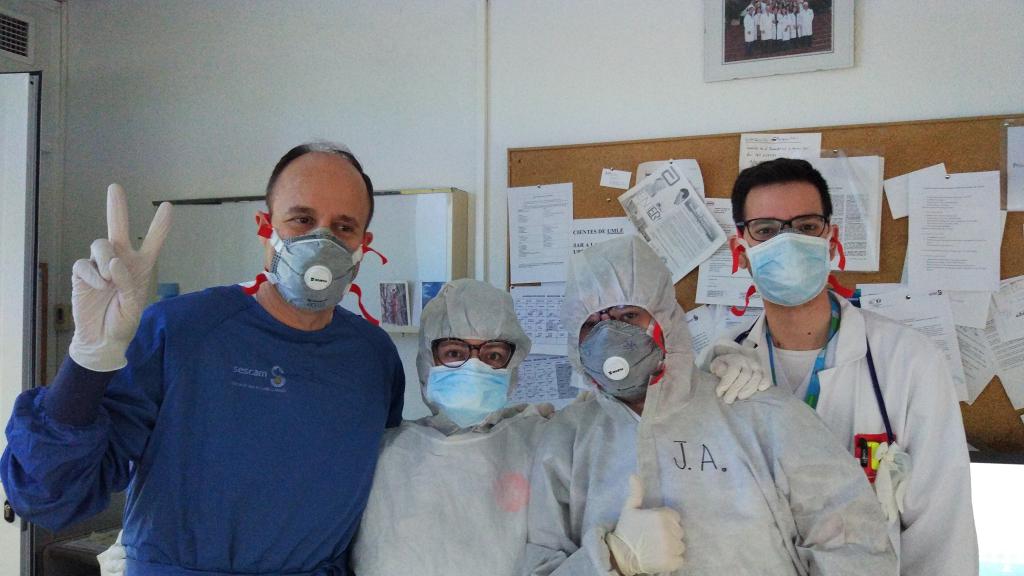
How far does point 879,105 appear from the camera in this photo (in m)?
2.30

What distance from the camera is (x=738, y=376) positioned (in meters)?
1.45

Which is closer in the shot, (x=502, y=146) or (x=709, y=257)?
(x=709, y=257)

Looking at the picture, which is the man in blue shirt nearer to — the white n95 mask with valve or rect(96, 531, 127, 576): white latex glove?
rect(96, 531, 127, 576): white latex glove

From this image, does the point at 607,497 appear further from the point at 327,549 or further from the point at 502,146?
the point at 502,146

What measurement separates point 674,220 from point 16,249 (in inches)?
95.5

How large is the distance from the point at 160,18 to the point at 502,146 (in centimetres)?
189

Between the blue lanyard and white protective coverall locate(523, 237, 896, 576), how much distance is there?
0.26 metres

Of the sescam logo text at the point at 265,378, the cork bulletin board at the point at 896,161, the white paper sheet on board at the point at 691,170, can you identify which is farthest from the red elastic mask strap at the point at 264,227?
the white paper sheet on board at the point at 691,170

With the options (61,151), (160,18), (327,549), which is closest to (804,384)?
(327,549)

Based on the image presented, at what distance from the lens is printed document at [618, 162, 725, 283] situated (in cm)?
247

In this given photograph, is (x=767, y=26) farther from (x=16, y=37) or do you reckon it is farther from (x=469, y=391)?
(x=16, y=37)

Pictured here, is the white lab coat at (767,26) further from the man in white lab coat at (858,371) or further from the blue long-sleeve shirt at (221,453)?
the blue long-sleeve shirt at (221,453)

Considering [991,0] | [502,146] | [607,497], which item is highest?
[991,0]

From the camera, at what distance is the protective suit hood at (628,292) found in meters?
1.47
